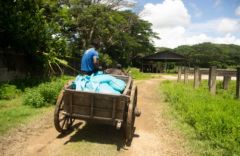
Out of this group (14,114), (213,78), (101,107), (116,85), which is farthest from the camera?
(213,78)

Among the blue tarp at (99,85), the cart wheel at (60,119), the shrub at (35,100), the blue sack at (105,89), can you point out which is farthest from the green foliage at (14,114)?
the blue sack at (105,89)

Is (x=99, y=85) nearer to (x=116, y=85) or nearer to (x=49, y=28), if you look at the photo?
(x=116, y=85)

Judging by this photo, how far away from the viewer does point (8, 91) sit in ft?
36.1

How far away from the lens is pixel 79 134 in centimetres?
635

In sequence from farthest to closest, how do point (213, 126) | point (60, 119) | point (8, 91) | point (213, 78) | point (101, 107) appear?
1. point (8, 91)
2. point (213, 78)
3. point (60, 119)
4. point (213, 126)
5. point (101, 107)

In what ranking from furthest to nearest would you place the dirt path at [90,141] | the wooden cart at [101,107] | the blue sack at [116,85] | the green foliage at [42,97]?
the green foliage at [42,97] < the blue sack at [116,85] < the wooden cart at [101,107] < the dirt path at [90,141]

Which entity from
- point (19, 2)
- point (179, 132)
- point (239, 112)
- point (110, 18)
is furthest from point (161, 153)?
point (110, 18)

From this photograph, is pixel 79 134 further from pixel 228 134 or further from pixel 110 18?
pixel 110 18

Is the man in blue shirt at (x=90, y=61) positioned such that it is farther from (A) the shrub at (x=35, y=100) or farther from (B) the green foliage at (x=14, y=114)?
(A) the shrub at (x=35, y=100)

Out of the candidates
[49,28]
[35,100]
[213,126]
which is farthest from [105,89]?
[49,28]

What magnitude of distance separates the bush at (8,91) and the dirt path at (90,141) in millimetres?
3854

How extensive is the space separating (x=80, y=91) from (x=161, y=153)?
6.92ft

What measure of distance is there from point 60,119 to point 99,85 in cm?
134

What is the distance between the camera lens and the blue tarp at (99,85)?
5.81m
